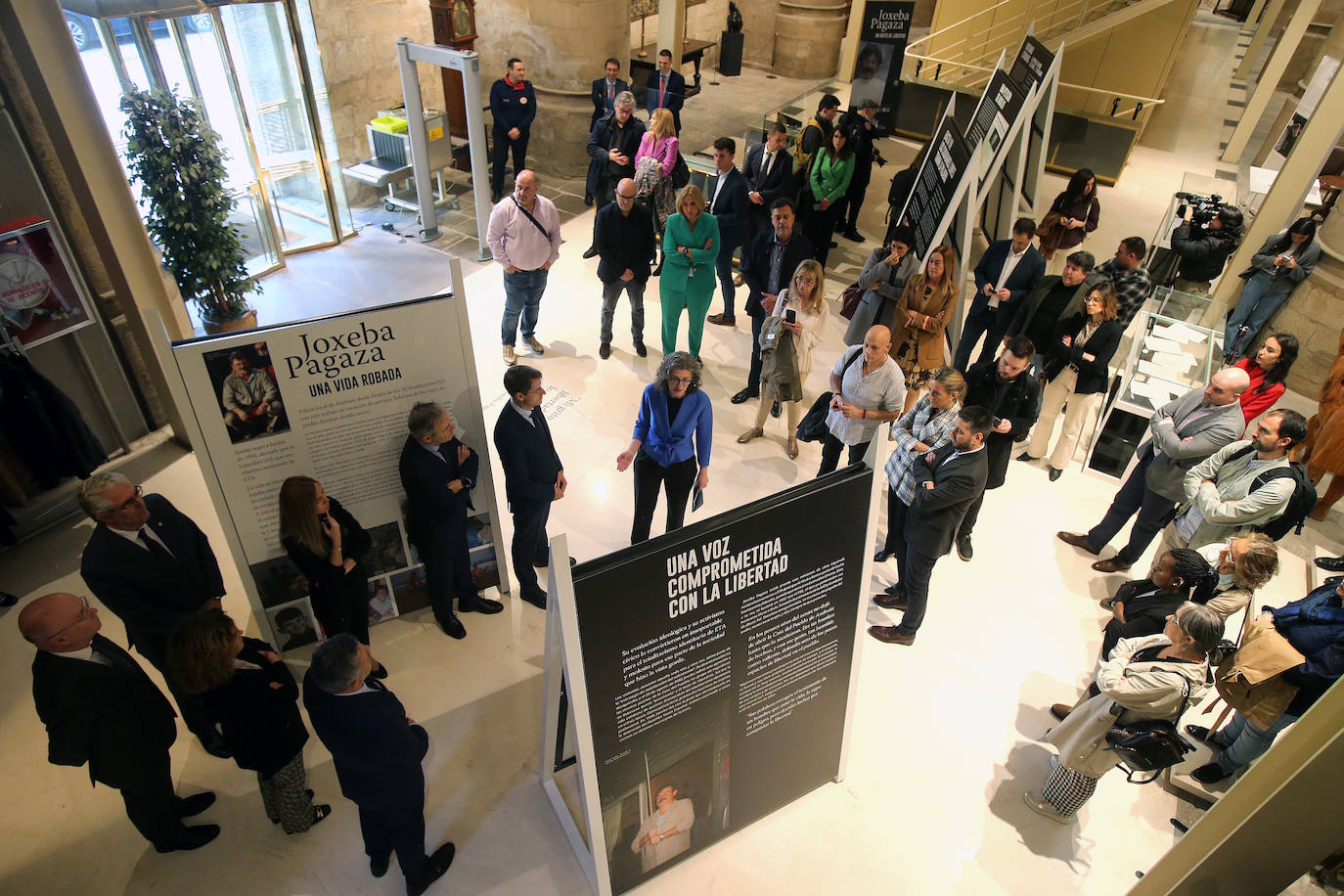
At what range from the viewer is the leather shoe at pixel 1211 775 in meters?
3.87

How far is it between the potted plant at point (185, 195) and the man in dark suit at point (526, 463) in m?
3.27

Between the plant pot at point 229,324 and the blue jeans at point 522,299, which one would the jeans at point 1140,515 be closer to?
the blue jeans at point 522,299

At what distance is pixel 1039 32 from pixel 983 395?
10.4 meters

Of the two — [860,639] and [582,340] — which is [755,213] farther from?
[860,639]

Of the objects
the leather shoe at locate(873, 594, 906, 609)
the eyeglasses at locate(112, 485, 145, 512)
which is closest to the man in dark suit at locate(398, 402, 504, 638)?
the eyeglasses at locate(112, 485, 145, 512)

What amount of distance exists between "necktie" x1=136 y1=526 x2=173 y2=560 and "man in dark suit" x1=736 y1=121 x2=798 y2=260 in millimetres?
5255

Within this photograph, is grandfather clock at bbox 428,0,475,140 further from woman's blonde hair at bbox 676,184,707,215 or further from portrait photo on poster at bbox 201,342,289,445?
portrait photo on poster at bbox 201,342,289,445

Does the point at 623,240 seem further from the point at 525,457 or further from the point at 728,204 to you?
the point at 525,457

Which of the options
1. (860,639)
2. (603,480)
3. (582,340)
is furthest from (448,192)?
(860,639)

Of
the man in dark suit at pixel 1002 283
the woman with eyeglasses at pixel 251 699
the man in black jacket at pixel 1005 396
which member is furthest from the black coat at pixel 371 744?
the man in dark suit at pixel 1002 283

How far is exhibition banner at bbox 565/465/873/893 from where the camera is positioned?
2.71 metres

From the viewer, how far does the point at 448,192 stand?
9852mm

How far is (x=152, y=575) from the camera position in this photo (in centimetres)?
347

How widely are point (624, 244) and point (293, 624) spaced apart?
147 inches
